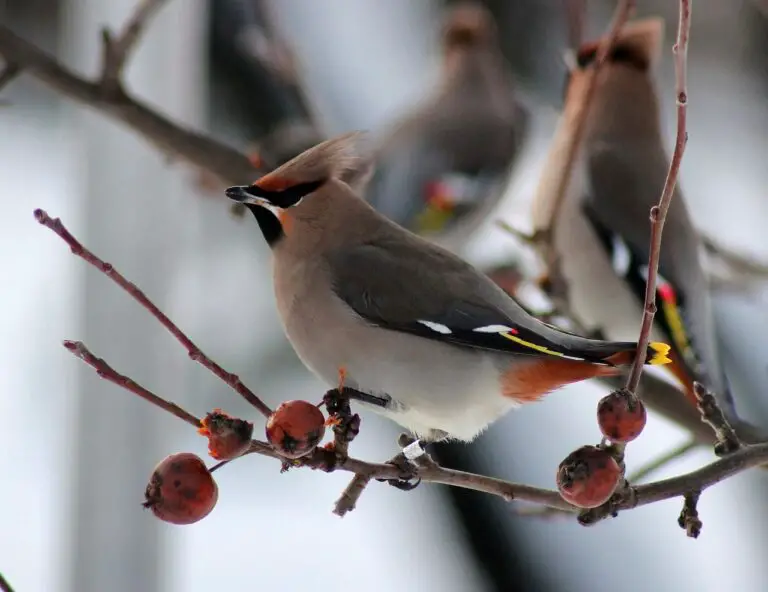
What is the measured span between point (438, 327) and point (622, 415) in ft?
1.21

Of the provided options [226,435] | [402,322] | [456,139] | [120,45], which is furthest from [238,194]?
[456,139]

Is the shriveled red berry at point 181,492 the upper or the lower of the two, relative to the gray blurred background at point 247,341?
lower

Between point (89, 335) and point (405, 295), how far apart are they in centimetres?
156

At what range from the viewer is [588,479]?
0.87m

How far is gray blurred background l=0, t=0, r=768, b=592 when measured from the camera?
2.62 m

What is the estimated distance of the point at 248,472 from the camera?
3.30 meters

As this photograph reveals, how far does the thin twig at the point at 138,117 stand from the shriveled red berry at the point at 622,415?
2.96ft

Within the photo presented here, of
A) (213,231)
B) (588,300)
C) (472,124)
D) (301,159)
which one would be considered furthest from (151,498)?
(213,231)

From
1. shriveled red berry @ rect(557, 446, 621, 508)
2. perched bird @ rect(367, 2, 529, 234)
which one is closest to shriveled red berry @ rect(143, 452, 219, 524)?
→ shriveled red berry @ rect(557, 446, 621, 508)

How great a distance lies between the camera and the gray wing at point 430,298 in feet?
3.87

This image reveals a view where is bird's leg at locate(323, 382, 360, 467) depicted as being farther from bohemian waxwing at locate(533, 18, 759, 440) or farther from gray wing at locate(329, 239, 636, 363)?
bohemian waxwing at locate(533, 18, 759, 440)

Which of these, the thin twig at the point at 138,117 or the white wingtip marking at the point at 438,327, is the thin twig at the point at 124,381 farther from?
the thin twig at the point at 138,117

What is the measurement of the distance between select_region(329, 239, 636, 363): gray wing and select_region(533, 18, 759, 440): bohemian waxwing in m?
0.58

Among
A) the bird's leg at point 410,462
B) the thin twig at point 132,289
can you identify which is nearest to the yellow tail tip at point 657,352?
the bird's leg at point 410,462
